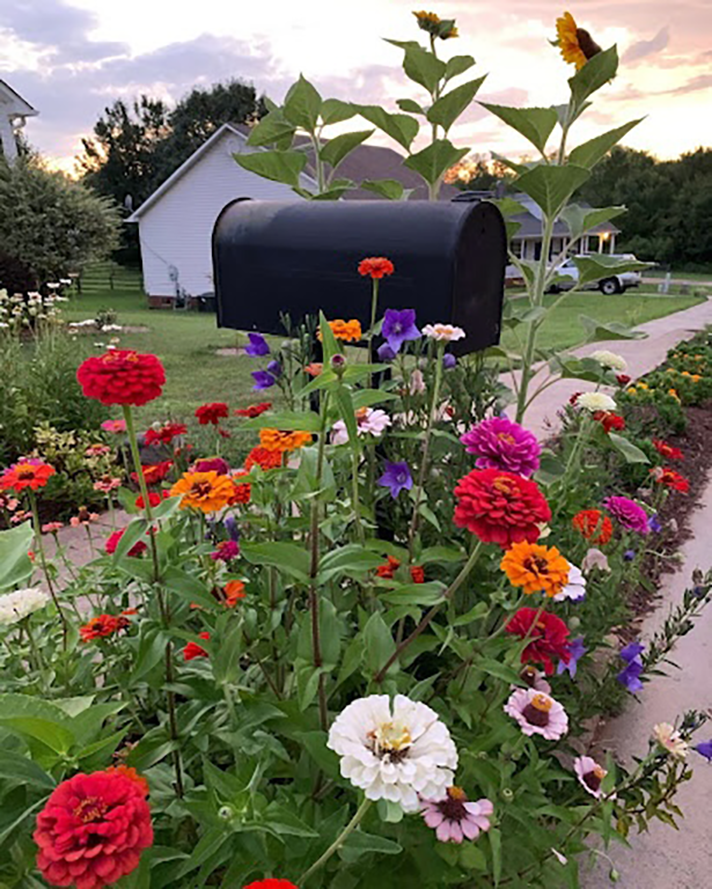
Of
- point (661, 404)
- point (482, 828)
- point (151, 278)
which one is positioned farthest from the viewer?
point (151, 278)

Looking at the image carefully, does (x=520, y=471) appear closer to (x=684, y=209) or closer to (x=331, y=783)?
A: (x=331, y=783)

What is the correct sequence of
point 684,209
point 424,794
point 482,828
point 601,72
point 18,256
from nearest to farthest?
point 424,794, point 482,828, point 601,72, point 18,256, point 684,209

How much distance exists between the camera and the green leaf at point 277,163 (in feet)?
5.85

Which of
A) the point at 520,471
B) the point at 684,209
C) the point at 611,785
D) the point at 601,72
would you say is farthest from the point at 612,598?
the point at 684,209

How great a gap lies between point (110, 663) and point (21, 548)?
340mm

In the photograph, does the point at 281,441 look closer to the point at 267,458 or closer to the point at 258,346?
the point at 267,458

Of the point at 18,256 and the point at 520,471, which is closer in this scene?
the point at 520,471

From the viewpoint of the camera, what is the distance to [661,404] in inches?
181

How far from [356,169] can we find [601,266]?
1905 centimetres

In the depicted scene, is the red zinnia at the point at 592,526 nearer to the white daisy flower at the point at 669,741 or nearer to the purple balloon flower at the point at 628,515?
the purple balloon flower at the point at 628,515

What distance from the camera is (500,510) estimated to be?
2.68ft

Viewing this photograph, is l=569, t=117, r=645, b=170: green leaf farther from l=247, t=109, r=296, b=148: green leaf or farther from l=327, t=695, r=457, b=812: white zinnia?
l=327, t=695, r=457, b=812: white zinnia

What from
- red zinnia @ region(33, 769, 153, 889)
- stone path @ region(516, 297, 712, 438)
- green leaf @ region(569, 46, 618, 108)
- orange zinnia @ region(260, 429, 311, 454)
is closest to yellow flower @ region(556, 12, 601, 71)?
green leaf @ region(569, 46, 618, 108)

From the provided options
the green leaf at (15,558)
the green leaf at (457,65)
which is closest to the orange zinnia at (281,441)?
the green leaf at (15,558)
